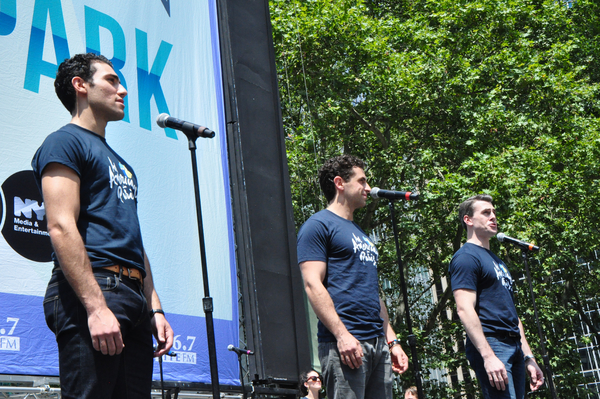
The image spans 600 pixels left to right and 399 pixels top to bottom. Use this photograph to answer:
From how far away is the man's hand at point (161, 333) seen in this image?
6.45 feet

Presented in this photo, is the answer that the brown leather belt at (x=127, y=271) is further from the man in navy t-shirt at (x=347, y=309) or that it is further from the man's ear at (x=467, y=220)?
the man's ear at (x=467, y=220)

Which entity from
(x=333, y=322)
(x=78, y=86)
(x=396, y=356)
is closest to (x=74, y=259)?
(x=78, y=86)

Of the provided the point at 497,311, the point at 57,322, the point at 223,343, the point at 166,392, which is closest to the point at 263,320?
the point at 223,343

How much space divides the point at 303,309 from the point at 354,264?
267 centimetres

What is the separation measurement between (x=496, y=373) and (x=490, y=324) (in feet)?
0.94

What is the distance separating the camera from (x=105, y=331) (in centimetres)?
161

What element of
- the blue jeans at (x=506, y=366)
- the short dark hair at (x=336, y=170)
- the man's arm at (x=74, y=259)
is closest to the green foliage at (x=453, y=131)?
the blue jeans at (x=506, y=366)

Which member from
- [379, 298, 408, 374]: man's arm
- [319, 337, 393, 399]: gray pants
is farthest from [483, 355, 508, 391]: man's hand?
[319, 337, 393, 399]: gray pants

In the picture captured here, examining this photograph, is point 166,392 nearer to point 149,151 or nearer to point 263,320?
point 263,320

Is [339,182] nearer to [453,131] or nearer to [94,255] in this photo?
[94,255]

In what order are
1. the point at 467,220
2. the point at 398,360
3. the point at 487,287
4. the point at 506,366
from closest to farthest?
the point at 398,360, the point at 506,366, the point at 487,287, the point at 467,220

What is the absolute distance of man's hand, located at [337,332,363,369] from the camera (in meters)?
2.47

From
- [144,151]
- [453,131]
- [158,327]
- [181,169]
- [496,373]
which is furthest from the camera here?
[453,131]

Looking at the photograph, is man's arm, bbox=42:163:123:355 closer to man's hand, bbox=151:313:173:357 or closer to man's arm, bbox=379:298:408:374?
man's hand, bbox=151:313:173:357
